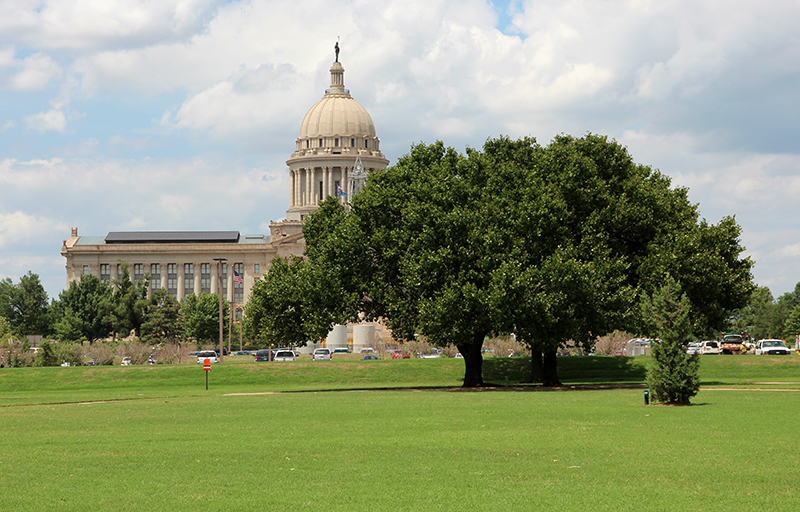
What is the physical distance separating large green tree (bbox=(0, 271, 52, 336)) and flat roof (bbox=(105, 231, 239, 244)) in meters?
59.0

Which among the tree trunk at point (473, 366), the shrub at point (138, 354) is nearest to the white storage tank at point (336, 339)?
the shrub at point (138, 354)

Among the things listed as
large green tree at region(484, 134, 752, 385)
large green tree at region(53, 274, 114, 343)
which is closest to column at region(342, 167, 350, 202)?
large green tree at region(53, 274, 114, 343)

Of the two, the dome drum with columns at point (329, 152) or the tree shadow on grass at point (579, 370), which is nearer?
the tree shadow on grass at point (579, 370)

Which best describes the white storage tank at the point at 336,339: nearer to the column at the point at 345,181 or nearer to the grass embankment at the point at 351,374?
the grass embankment at the point at 351,374

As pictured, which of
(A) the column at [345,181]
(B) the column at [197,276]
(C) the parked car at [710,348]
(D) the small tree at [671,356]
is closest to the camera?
(D) the small tree at [671,356]

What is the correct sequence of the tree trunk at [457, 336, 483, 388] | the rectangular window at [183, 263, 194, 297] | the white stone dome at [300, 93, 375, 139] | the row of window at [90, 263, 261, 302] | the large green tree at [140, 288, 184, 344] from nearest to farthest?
the tree trunk at [457, 336, 483, 388] → the large green tree at [140, 288, 184, 344] → the row of window at [90, 263, 261, 302] → the rectangular window at [183, 263, 194, 297] → the white stone dome at [300, 93, 375, 139]

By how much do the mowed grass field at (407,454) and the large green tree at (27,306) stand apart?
89.9 meters

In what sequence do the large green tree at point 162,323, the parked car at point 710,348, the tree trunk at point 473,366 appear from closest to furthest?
1. the tree trunk at point 473,366
2. the parked car at point 710,348
3. the large green tree at point 162,323

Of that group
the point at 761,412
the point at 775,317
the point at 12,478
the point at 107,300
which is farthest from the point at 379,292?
the point at 775,317

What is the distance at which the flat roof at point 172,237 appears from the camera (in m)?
188

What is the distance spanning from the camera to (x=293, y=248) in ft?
566

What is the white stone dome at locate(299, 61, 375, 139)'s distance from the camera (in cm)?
18588

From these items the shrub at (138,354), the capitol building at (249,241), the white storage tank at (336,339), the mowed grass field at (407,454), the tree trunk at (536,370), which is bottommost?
the mowed grass field at (407,454)

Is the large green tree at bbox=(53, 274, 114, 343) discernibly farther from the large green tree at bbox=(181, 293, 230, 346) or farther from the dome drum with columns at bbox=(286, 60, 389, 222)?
the dome drum with columns at bbox=(286, 60, 389, 222)
